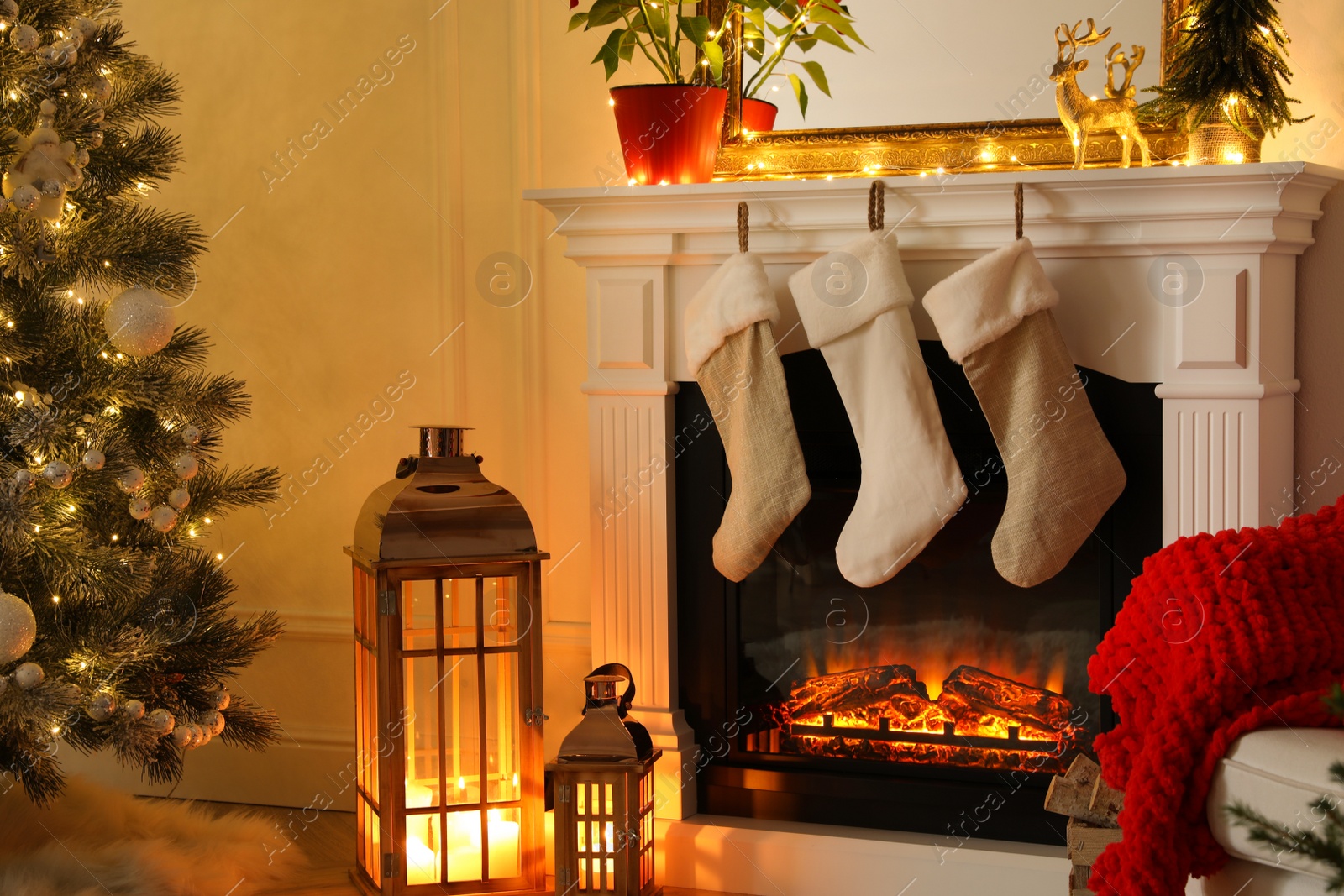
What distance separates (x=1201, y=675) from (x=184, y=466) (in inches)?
62.2

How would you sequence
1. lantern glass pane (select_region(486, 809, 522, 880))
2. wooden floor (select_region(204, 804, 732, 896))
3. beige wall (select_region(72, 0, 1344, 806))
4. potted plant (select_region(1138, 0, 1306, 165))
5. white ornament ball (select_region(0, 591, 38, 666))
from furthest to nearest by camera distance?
beige wall (select_region(72, 0, 1344, 806))
wooden floor (select_region(204, 804, 732, 896))
lantern glass pane (select_region(486, 809, 522, 880))
potted plant (select_region(1138, 0, 1306, 165))
white ornament ball (select_region(0, 591, 38, 666))

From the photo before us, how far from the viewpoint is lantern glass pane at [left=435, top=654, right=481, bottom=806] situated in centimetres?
192

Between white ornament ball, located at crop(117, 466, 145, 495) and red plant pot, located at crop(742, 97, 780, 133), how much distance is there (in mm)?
1254

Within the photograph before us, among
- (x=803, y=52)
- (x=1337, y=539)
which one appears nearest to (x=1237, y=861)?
(x=1337, y=539)

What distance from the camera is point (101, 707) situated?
1.81 meters

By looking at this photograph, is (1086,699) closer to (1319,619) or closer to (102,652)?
(1319,619)

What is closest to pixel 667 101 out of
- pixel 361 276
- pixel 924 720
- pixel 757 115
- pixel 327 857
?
pixel 757 115

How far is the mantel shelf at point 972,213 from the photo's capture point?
181 centimetres

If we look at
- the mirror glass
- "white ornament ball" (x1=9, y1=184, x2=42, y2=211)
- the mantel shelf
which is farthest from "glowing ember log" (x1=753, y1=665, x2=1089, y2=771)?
"white ornament ball" (x1=9, y1=184, x2=42, y2=211)

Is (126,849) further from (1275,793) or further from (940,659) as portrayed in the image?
(1275,793)

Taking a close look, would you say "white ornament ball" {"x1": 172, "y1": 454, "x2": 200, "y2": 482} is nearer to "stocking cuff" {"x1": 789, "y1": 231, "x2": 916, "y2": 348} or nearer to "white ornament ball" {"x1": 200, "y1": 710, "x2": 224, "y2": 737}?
"white ornament ball" {"x1": 200, "y1": 710, "x2": 224, "y2": 737}

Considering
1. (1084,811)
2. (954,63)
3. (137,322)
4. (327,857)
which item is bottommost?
(327,857)

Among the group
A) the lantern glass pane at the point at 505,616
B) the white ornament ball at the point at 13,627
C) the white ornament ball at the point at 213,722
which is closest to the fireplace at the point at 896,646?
the lantern glass pane at the point at 505,616

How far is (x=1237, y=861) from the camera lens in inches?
53.7
